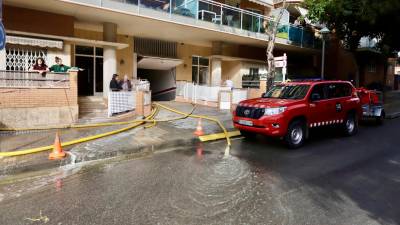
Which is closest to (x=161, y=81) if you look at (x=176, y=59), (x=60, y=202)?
(x=176, y=59)

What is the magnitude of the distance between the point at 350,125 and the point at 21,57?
1229 cm

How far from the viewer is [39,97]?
1057 centimetres

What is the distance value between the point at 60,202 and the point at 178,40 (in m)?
15.3

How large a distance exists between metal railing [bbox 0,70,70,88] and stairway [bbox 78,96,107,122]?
150cm

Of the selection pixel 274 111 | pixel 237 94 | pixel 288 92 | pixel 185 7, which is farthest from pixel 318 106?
pixel 185 7

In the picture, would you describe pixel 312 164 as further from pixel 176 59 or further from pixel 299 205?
pixel 176 59

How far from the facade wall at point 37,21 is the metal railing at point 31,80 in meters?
2.72

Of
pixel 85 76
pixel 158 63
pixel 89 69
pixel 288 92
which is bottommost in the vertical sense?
pixel 288 92

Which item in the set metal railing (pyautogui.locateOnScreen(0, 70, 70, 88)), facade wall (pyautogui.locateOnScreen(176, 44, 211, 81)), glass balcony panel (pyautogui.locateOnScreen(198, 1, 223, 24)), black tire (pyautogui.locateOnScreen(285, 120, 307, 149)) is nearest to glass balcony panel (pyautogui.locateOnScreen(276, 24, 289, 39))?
facade wall (pyautogui.locateOnScreen(176, 44, 211, 81))

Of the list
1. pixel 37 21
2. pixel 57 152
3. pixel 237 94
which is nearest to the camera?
pixel 57 152

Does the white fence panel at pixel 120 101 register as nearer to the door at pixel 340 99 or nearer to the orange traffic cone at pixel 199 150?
the orange traffic cone at pixel 199 150

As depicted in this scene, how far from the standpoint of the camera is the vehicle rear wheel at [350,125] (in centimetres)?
1072

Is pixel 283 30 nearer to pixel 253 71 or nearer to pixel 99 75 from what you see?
pixel 253 71

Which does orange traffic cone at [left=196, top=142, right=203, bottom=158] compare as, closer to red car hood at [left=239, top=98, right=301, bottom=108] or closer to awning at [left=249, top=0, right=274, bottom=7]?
red car hood at [left=239, top=98, right=301, bottom=108]
